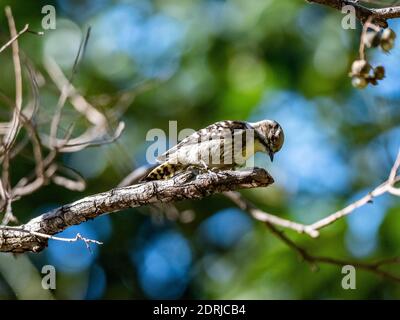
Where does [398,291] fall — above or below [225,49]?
below

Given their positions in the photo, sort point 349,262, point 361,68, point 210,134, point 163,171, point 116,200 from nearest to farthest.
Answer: point 361,68 < point 116,200 < point 349,262 < point 163,171 < point 210,134

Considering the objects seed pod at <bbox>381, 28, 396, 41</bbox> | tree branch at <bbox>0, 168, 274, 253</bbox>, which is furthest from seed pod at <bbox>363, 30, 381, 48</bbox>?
tree branch at <bbox>0, 168, 274, 253</bbox>

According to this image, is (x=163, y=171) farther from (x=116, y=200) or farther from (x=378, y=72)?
(x=378, y=72)

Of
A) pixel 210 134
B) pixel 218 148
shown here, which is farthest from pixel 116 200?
pixel 210 134

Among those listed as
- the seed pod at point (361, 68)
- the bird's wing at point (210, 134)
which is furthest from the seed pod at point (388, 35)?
the bird's wing at point (210, 134)

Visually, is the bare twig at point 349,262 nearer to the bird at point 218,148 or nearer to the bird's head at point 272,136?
the bird at point 218,148
